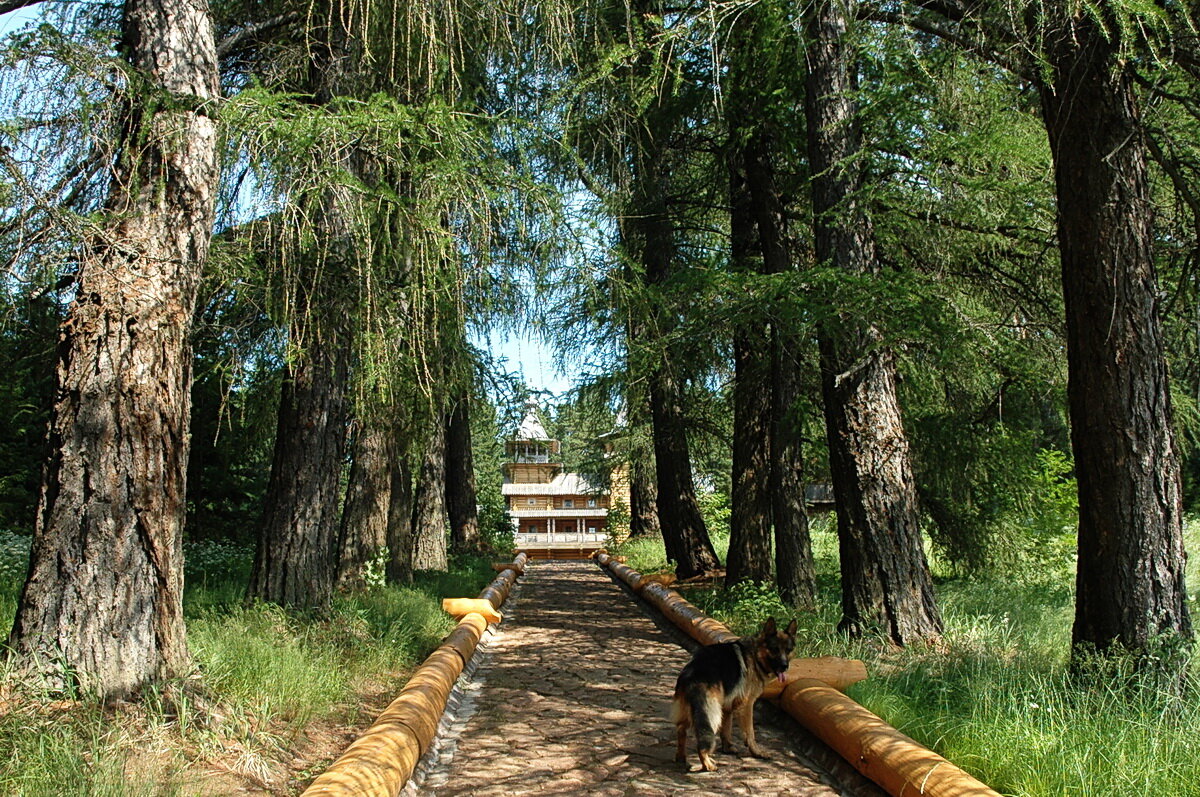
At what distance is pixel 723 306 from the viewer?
8.71 metres

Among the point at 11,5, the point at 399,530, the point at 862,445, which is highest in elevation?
the point at 11,5

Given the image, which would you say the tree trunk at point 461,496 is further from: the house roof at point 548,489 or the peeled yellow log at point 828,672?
the house roof at point 548,489

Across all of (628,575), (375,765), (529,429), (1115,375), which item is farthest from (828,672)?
(628,575)

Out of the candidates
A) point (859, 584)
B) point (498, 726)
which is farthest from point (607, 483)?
point (498, 726)

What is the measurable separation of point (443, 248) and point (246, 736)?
304 cm

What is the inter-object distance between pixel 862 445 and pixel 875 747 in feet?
13.7

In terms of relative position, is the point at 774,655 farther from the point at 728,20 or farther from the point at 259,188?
the point at 728,20

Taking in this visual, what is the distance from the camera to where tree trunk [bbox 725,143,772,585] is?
13367mm

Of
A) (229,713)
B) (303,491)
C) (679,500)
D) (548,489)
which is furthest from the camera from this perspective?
(548,489)

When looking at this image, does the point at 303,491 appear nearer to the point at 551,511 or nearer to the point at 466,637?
the point at 466,637

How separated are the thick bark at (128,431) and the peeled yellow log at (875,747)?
390 cm

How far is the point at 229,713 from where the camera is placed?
5.45m

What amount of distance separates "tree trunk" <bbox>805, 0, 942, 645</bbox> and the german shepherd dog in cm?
290

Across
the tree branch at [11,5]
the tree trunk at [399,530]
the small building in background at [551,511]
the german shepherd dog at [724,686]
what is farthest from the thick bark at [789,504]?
the small building in background at [551,511]
